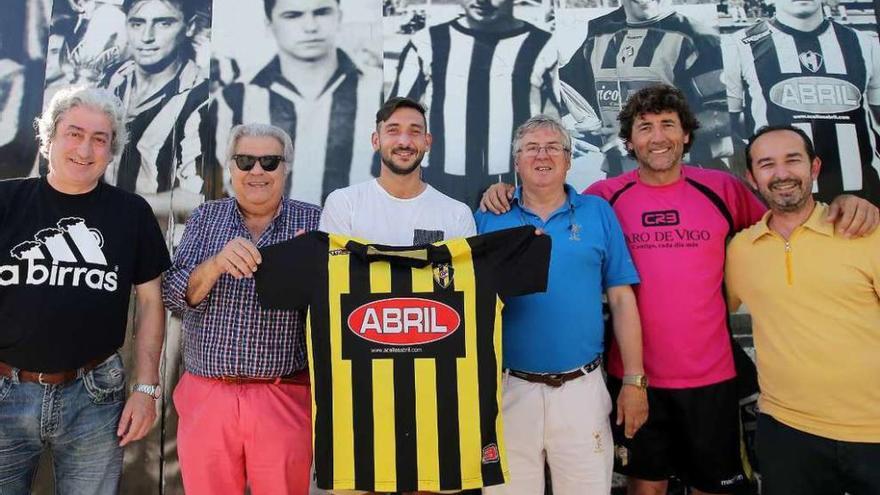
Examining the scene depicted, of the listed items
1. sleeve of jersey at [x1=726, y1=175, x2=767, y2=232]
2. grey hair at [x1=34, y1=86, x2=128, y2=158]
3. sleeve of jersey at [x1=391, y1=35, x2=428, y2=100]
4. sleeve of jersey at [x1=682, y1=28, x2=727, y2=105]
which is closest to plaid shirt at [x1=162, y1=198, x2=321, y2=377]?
grey hair at [x1=34, y1=86, x2=128, y2=158]

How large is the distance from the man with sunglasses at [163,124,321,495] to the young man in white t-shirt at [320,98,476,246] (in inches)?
11.3

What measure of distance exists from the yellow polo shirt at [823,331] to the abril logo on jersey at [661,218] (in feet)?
1.37

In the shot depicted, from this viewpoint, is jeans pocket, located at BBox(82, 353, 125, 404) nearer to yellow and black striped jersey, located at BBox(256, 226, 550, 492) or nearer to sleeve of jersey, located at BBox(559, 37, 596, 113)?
yellow and black striped jersey, located at BBox(256, 226, 550, 492)

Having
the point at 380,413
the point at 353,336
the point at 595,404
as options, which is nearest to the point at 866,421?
the point at 595,404

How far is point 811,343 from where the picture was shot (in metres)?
2.05

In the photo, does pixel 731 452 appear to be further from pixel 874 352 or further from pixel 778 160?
pixel 778 160

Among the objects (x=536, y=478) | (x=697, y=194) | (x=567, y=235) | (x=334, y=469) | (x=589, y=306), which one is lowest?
(x=536, y=478)

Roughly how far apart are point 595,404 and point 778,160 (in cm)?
126

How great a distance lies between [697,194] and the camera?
2523 mm

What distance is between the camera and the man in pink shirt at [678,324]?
7.74ft

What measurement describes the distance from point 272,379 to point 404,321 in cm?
61

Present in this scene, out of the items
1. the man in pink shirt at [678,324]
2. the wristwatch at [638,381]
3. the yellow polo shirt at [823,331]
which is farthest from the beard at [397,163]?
the yellow polo shirt at [823,331]

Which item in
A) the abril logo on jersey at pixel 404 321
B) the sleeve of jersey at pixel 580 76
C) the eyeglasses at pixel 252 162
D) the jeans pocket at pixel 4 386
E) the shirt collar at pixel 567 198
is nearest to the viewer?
the jeans pocket at pixel 4 386

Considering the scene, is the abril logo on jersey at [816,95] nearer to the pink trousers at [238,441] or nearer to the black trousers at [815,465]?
the black trousers at [815,465]
